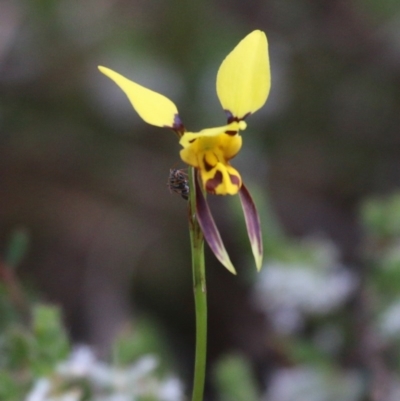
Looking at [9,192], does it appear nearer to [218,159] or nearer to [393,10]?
[393,10]

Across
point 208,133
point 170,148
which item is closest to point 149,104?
point 208,133

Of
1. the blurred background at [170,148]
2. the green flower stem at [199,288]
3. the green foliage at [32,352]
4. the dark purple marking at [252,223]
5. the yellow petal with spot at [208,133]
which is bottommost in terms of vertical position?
the green flower stem at [199,288]

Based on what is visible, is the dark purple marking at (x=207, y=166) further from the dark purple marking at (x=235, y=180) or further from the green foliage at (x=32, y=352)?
the green foliage at (x=32, y=352)

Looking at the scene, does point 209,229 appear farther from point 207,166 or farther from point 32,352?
point 32,352

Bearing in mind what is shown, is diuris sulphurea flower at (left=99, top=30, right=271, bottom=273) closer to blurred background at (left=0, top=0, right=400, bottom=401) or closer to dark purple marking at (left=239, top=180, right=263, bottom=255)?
dark purple marking at (left=239, top=180, right=263, bottom=255)

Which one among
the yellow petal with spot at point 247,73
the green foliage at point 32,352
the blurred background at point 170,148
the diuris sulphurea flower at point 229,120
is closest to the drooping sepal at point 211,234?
the diuris sulphurea flower at point 229,120

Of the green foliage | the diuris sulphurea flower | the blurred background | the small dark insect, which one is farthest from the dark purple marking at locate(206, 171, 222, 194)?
the blurred background

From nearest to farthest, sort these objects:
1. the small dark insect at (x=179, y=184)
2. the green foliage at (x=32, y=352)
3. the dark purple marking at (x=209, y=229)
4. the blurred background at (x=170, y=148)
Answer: the dark purple marking at (x=209, y=229) < the small dark insect at (x=179, y=184) < the green foliage at (x=32, y=352) < the blurred background at (x=170, y=148)

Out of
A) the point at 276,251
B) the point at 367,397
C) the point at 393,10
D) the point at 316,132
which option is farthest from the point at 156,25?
the point at 367,397
